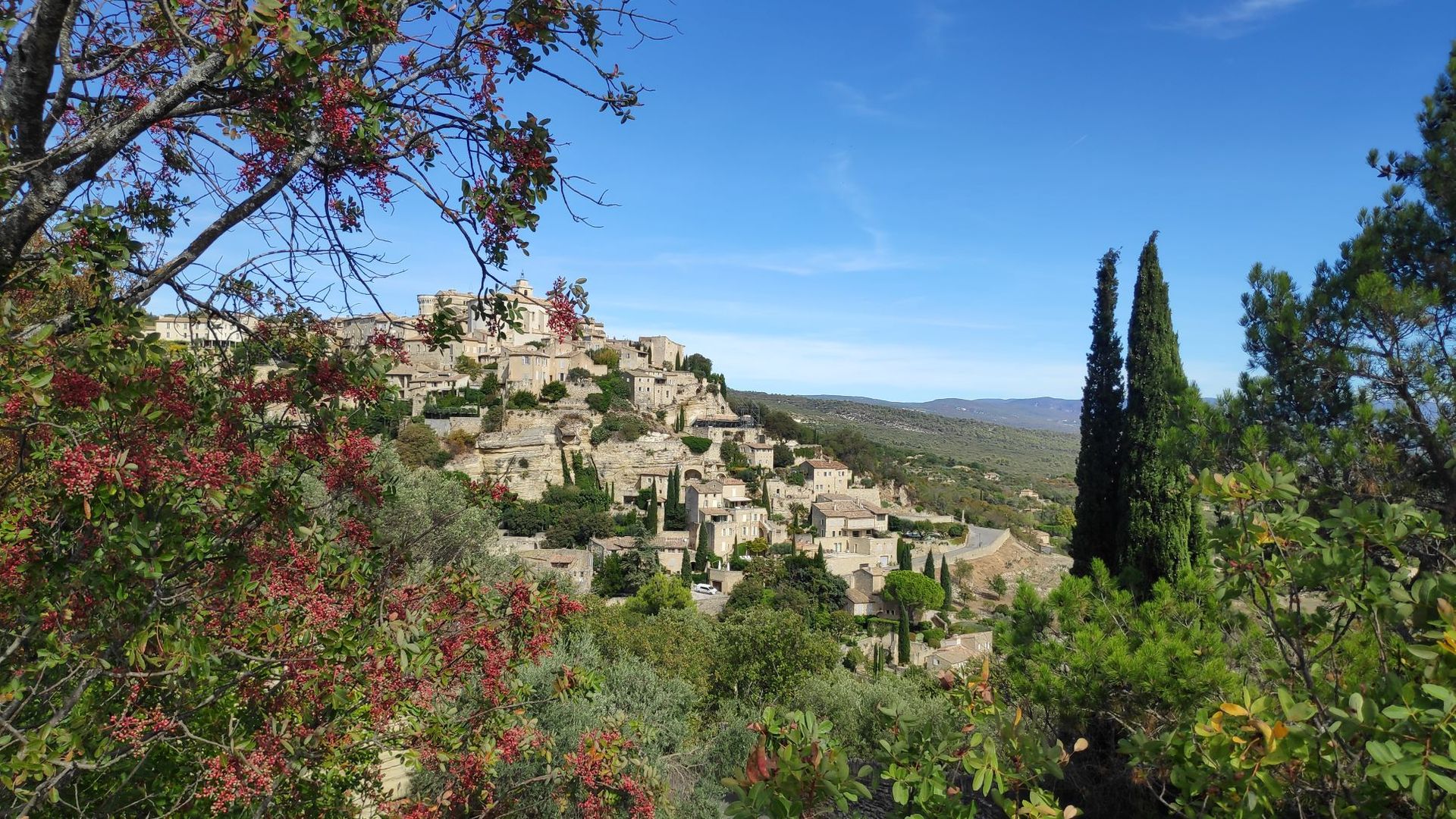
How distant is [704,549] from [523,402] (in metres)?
17.7

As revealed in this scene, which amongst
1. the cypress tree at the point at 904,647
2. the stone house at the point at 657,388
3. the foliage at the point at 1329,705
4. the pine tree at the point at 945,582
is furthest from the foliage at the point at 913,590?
the foliage at the point at 1329,705

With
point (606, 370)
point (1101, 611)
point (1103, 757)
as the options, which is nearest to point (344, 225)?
point (1101, 611)

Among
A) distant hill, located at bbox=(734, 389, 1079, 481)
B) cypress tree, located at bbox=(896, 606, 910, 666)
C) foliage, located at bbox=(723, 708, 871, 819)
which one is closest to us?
foliage, located at bbox=(723, 708, 871, 819)

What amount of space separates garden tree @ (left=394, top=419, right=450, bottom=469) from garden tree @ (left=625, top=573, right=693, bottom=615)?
15.8 meters

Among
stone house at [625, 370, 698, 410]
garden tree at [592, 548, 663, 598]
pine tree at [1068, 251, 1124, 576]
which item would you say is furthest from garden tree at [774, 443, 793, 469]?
pine tree at [1068, 251, 1124, 576]

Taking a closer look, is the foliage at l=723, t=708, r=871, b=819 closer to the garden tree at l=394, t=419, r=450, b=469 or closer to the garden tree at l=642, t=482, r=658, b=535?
the garden tree at l=642, t=482, r=658, b=535

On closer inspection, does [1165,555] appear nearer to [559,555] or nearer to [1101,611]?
[1101,611]

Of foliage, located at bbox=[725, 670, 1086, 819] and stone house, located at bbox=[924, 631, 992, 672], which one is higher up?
foliage, located at bbox=[725, 670, 1086, 819]

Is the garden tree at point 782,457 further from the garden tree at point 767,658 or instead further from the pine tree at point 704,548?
the garden tree at point 767,658

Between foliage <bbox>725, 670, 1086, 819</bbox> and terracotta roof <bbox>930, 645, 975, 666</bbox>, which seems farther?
terracotta roof <bbox>930, 645, 975, 666</bbox>

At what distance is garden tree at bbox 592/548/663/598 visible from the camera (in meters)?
30.9

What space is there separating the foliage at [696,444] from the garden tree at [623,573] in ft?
49.1

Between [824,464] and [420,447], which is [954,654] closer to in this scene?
[824,464]

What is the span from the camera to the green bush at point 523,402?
150 ft
